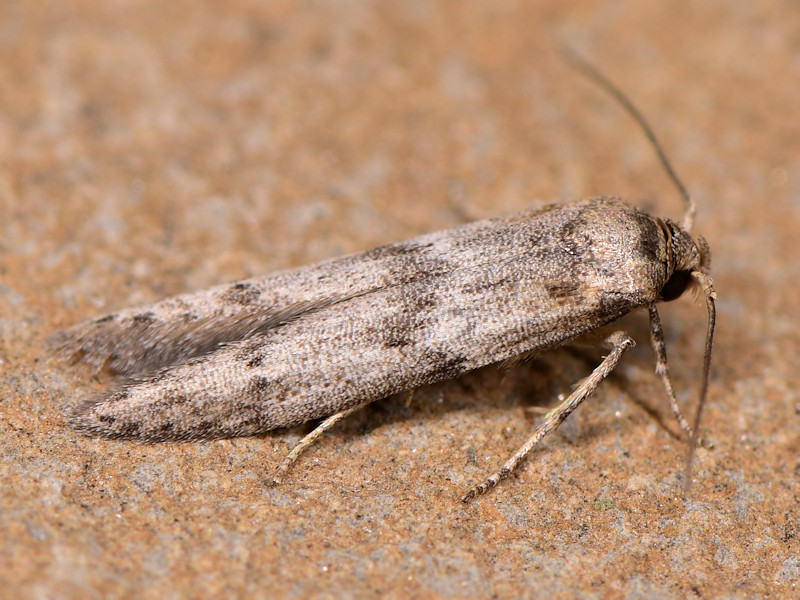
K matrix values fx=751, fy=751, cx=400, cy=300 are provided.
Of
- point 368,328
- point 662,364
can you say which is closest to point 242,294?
point 368,328

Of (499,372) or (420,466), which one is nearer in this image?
(420,466)

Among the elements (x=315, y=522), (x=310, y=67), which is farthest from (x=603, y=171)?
(x=315, y=522)

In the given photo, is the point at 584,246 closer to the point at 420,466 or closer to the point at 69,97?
the point at 420,466

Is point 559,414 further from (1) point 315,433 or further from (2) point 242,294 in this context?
(2) point 242,294

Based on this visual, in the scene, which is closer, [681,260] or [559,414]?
[559,414]

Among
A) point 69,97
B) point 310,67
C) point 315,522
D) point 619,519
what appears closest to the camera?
point 315,522

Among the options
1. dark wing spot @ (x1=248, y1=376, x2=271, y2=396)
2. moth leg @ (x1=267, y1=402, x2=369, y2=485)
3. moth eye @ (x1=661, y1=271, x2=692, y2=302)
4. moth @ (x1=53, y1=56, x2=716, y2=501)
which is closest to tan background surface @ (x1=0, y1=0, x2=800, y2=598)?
moth leg @ (x1=267, y1=402, x2=369, y2=485)

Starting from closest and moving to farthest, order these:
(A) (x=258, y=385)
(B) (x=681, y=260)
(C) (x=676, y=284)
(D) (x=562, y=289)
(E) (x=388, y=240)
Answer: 1. (A) (x=258, y=385)
2. (D) (x=562, y=289)
3. (B) (x=681, y=260)
4. (C) (x=676, y=284)
5. (E) (x=388, y=240)

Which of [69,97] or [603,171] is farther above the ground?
[69,97]
